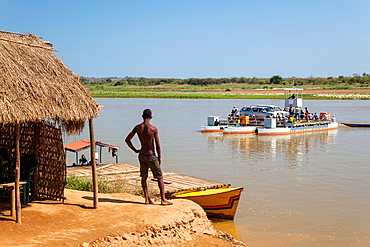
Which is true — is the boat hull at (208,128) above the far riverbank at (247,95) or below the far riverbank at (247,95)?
below

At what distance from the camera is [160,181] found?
8766 millimetres

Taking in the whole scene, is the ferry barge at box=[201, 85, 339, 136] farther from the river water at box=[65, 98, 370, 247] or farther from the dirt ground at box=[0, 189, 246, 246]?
the dirt ground at box=[0, 189, 246, 246]

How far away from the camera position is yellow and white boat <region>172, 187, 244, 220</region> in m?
10.6

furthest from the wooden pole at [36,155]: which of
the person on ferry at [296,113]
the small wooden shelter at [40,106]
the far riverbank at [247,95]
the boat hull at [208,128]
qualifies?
the far riverbank at [247,95]

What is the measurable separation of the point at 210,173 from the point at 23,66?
10732 millimetres

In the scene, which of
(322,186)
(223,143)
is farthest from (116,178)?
(223,143)

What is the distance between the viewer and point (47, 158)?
348 inches

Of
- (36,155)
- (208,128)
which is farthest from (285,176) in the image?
(208,128)

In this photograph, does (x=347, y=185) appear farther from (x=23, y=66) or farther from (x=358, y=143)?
(x=358, y=143)

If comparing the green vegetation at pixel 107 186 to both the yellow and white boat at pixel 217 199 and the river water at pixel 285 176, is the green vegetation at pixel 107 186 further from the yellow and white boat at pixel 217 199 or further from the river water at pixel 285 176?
the river water at pixel 285 176

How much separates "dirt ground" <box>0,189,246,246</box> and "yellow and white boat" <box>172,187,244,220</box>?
4.32 ft

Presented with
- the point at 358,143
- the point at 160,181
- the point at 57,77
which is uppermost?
the point at 57,77

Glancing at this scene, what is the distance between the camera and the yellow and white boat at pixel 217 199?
34.8ft

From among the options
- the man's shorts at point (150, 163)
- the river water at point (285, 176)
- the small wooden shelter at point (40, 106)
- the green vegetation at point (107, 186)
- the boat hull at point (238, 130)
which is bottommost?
the river water at point (285, 176)
